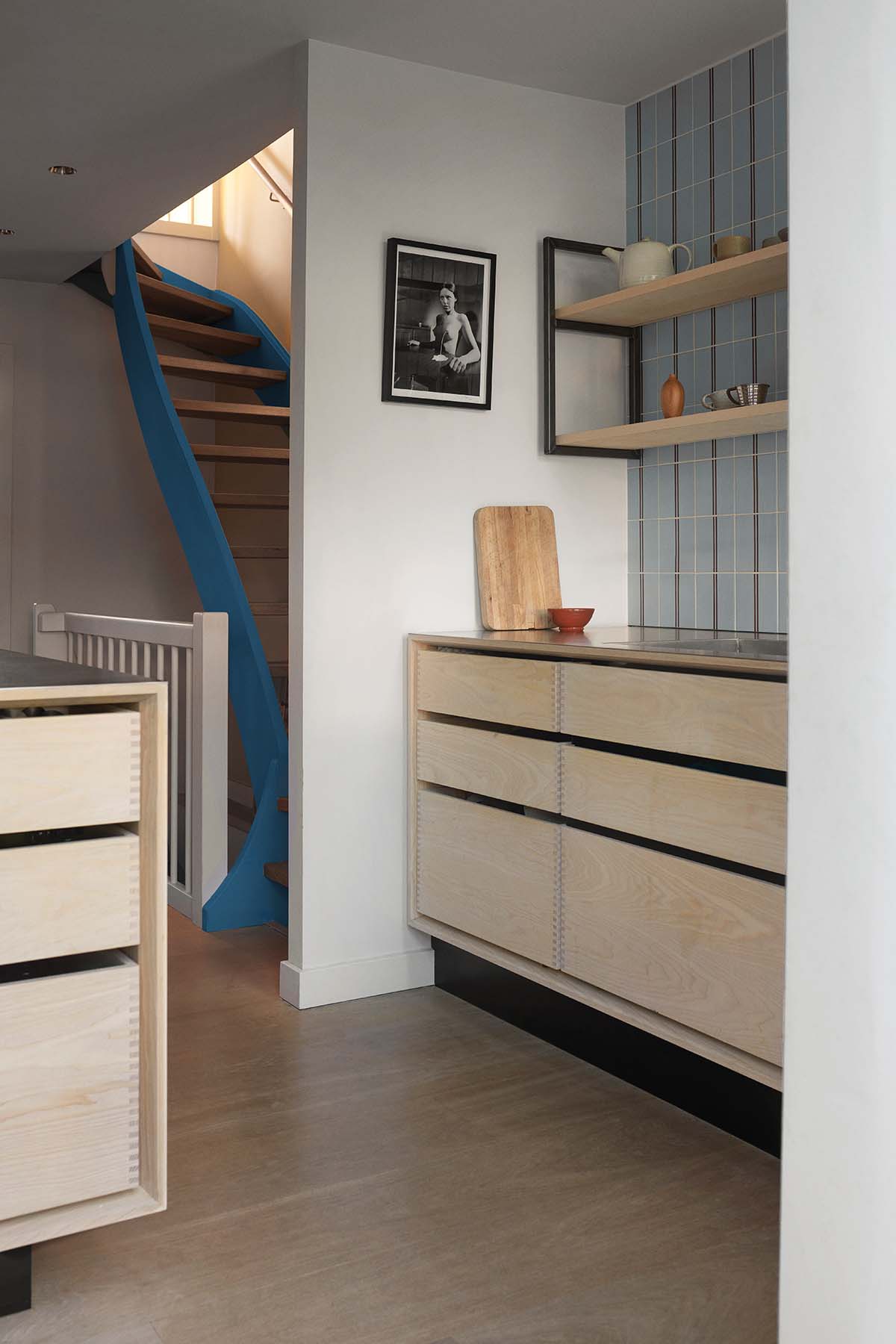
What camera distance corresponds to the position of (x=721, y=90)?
3.07 m

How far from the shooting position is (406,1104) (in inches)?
95.0

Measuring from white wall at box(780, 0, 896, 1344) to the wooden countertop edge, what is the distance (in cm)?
95

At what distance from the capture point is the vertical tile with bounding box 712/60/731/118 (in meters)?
3.04

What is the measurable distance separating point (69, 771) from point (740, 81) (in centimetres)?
249

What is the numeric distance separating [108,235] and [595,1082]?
146 inches

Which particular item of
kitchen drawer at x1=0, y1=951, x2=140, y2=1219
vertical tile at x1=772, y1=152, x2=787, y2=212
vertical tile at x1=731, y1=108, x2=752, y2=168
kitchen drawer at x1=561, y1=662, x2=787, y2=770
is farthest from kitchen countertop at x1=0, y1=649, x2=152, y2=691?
vertical tile at x1=731, y1=108, x2=752, y2=168

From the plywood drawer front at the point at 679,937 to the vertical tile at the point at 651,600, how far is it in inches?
39.6

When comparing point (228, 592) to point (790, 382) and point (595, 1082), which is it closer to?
point (595, 1082)

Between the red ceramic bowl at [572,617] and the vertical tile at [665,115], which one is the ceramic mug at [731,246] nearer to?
the vertical tile at [665,115]

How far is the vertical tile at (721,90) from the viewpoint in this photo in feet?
9.99

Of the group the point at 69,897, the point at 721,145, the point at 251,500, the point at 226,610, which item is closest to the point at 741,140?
the point at 721,145

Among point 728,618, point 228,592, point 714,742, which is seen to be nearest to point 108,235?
point 228,592

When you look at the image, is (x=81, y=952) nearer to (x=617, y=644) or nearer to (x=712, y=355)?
(x=617, y=644)

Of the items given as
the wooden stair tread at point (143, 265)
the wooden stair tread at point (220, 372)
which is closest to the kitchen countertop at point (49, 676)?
the wooden stair tread at point (220, 372)
